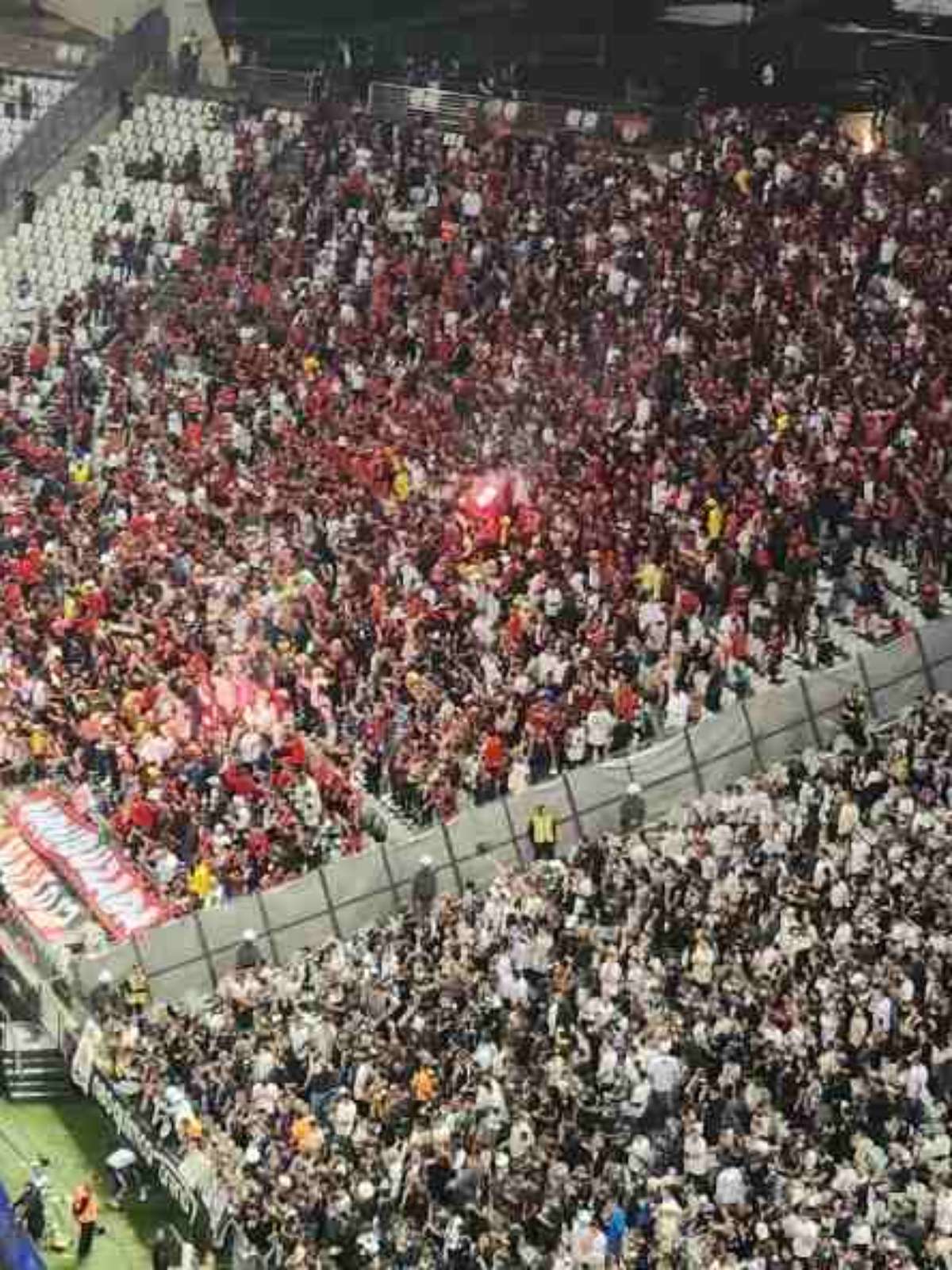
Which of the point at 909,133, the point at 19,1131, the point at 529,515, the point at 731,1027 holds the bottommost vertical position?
the point at 19,1131

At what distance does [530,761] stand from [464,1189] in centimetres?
766

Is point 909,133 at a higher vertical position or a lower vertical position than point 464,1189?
higher

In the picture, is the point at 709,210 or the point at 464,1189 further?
the point at 709,210

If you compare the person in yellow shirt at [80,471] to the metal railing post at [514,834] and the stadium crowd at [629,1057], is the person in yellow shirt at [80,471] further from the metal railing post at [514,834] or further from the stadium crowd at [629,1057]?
the stadium crowd at [629,1057]

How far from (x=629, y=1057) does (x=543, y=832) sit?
4.92 meters

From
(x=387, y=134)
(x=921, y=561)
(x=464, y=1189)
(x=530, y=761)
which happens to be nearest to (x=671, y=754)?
(x=530, y=761)

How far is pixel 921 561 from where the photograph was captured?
45.6 metres

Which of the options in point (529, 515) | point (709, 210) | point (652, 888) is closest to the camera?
point (652, 888)

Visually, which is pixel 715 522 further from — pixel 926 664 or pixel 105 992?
pixel 105 992

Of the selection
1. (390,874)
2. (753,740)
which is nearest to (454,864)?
(390,874)

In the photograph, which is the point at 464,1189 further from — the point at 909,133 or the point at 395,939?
the point at 909,133

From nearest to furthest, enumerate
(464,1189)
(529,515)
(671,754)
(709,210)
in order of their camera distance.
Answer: (464,1189)
(671,754)
(529,515)
(709,210)

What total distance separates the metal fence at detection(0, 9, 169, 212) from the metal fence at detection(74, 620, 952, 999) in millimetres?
23801

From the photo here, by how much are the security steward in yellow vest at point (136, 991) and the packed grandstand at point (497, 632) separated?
0.07 m
